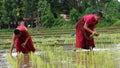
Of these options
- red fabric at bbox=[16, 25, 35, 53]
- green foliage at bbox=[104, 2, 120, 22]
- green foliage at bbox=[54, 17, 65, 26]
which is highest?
red fabric at bbox=[16, 25, 35, 53]

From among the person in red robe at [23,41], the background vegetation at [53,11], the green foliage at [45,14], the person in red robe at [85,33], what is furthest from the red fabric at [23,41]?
the green foliage at [45,14]

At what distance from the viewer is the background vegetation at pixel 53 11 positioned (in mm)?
39688

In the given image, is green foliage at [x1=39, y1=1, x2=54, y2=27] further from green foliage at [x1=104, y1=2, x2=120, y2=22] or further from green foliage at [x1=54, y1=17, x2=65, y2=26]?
green foliage at [x1=104, y1=2, x2=120, y2=22]

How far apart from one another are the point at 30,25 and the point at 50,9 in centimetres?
572

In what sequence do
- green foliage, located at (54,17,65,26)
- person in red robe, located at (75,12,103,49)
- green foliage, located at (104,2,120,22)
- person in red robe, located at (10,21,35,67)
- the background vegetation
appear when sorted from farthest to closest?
green foliage, located at (54,17,65,26) < the background vegetation < green foliage, located at (104,2,120,22) < person in red robe, located at (10,21,35,67) < person in red robe, located at (75,12,103,49)

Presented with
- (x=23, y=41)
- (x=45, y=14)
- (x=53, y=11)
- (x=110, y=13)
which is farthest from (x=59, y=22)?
(x=23, y=41)

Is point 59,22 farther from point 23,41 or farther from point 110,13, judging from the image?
point 23,41

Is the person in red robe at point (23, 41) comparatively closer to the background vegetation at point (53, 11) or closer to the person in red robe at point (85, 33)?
the person in red robe at point (85, 33)

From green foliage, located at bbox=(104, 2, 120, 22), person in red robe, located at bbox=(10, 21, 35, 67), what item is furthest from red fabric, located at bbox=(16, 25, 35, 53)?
green foliage, located at bbox=(104, 2, 120, 22)

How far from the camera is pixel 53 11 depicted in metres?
43.6

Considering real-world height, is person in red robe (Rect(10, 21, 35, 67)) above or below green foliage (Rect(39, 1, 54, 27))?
above

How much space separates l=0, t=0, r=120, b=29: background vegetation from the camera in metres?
39.7

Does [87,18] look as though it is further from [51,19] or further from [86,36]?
[51,19]

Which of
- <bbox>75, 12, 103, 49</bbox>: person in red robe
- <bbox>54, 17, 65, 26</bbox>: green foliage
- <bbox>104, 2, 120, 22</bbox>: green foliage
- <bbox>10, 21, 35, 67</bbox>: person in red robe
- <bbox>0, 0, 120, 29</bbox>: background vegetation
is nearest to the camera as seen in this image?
<bbox>75, 12, 103, 49</bbox>: person in red robe
